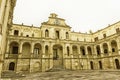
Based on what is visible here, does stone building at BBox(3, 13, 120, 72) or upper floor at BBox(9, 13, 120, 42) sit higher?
upper floor at BBox(9, 13, 120, 42)

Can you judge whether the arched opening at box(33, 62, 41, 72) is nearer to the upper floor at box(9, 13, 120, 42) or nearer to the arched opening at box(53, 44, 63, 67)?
the arched opening at box(53, 44, 63, 67)

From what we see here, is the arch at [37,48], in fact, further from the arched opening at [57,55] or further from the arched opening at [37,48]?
the arched opening at [57,55]

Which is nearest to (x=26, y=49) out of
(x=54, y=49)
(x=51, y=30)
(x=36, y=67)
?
(x=36, y=67)

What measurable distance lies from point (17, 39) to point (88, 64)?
20.2m

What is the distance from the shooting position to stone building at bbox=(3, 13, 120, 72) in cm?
2419

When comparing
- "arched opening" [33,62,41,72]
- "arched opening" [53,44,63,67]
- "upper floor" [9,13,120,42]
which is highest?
"upper floor" [9,13,120,42]

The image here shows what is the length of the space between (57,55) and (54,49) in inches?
74.8

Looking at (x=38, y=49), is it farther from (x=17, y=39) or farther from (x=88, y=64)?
(x=88, y=64)

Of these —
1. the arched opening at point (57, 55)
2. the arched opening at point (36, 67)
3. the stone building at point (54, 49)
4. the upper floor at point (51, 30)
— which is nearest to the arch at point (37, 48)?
the stone building at point (54, 49)

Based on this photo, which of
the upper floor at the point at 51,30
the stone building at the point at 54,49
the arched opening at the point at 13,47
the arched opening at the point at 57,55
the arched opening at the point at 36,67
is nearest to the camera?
the stone building at the point at 54,49

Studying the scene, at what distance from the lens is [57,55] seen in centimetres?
2947

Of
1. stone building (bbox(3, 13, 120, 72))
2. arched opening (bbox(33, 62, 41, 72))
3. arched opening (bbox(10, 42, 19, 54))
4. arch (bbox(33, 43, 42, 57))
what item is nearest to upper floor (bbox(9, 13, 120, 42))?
stone building (bbox(3, 13, 120, 72))

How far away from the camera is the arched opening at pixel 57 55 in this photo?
2712 centimetres

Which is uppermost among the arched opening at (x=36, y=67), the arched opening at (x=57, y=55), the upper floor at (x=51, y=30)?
the upper floor at (x=51, y=30)
